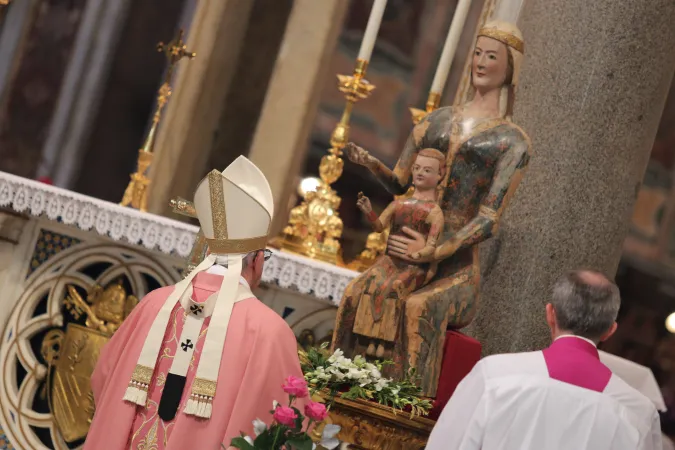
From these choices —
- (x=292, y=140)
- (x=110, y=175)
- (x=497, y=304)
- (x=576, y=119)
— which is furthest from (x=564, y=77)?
(x=110, y=175)

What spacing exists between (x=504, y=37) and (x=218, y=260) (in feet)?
5.35

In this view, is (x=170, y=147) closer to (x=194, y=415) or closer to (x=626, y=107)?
(x=626, y=107)

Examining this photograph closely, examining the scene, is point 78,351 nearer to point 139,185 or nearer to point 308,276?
point 139,185

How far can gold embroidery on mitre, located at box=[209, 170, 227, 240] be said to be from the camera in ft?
13.7

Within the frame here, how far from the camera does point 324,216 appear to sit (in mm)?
6715

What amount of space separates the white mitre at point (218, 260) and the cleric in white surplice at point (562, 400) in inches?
29.6

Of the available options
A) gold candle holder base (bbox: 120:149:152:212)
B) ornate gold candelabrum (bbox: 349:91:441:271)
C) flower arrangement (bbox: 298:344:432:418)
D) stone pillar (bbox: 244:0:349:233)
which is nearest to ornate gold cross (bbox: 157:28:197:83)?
gold candle holder base (bbox: 120:149:152:212)

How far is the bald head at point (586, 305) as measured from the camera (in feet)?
12.4

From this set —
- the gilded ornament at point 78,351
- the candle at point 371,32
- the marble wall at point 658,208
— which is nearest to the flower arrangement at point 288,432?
the candle at point 371,32

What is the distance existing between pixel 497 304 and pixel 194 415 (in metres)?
2.22

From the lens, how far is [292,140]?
7.63 metres

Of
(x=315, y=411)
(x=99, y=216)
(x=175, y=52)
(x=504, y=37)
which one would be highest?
(x=504, y=37)

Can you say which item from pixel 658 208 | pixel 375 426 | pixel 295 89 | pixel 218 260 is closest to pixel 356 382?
pixel 375 426

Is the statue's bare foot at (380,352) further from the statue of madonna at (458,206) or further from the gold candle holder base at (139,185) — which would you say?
the gold candle holder base at (139,185)
